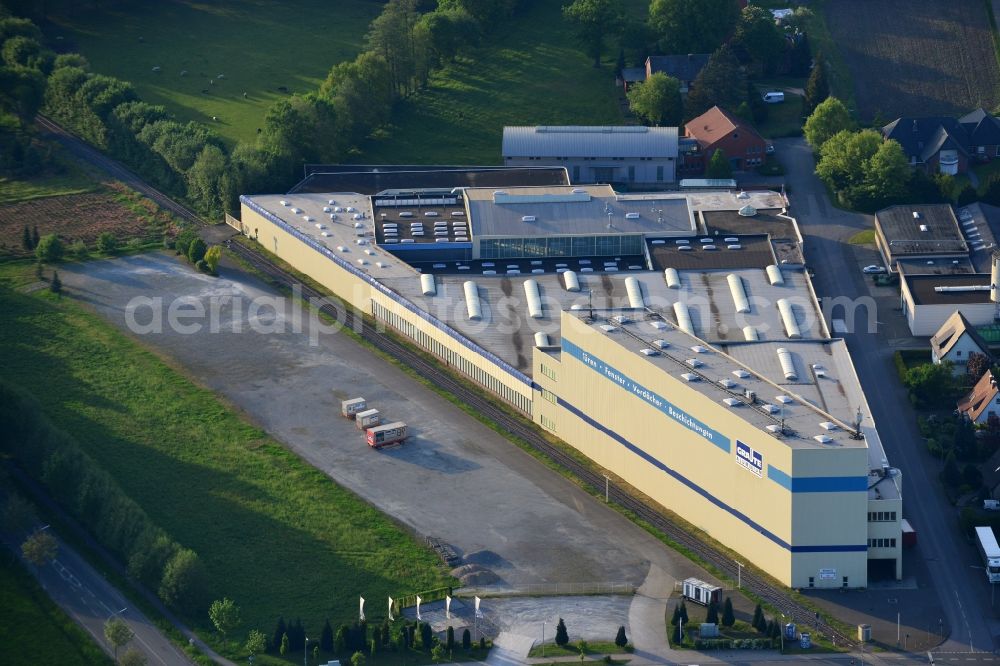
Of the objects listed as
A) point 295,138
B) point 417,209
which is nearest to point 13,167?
point 295,138

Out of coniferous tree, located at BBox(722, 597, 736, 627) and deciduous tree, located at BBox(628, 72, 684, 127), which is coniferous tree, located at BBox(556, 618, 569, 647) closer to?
coniferous tree, located at BBox(722, 597, 736, 627)

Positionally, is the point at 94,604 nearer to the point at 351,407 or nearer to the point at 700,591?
the point at 351,407

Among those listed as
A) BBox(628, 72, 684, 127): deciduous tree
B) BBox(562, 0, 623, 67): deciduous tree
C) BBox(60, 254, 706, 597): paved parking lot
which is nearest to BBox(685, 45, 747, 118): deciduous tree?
BBox(628, 72, 684, 127): deciduous tree

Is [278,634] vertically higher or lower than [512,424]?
lower

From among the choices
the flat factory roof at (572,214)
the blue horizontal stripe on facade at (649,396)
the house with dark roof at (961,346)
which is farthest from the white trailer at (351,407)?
the house with dark roof at (961,346)

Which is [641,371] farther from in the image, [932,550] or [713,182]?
[713,182]

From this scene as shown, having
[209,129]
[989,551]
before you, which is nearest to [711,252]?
[989,551]
